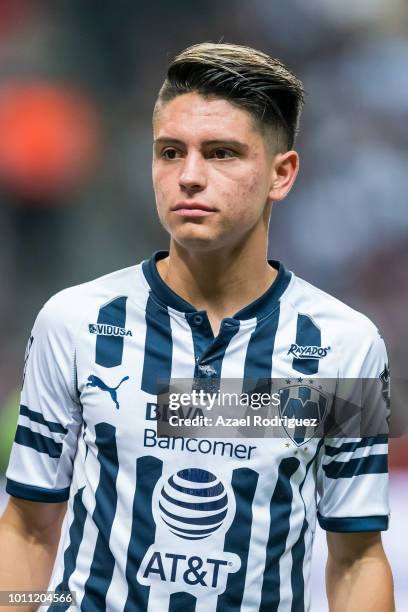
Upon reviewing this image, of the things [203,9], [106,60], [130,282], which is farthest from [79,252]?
[130,282]

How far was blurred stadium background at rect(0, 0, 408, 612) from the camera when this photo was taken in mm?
5996

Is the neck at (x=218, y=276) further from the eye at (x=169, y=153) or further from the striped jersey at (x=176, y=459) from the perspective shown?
the eye at (x=169, y=153)

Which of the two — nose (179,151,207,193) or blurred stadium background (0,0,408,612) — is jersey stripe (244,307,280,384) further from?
blurred stadium background (0,0,408,612)

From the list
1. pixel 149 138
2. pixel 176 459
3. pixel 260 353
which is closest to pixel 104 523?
pixel 176 459

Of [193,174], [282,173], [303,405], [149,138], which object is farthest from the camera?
[149,138]

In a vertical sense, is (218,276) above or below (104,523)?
above

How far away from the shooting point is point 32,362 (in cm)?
211

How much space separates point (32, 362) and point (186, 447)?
38cm

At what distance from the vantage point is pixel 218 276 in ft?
6.95

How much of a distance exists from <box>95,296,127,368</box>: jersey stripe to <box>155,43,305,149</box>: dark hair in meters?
0.43

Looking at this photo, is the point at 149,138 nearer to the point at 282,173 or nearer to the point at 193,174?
the point at 282,173

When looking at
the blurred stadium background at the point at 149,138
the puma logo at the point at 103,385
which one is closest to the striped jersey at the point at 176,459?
the puma logo at the point at 103,385

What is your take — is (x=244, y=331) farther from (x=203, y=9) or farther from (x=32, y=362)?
(x=203, y=9)

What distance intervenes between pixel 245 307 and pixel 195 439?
30 centimetres
